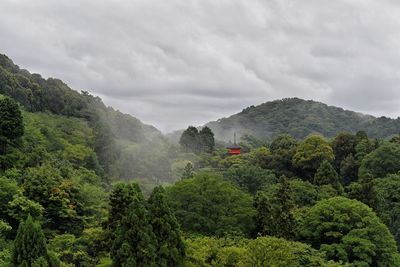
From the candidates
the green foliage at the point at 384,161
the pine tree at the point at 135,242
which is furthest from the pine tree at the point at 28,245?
the green foliage at the point at 384,161

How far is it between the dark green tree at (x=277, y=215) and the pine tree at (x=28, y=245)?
15.8 meters

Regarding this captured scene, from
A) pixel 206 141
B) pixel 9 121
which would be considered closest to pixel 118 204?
pixel 9 121

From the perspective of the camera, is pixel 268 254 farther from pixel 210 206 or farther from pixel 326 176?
pixel 326 176

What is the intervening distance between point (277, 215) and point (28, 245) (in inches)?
666

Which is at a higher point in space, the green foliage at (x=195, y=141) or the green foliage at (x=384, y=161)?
the green foliage at (x=195, y=141)

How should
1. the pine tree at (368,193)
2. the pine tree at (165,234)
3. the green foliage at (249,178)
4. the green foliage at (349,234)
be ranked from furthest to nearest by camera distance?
the green foliage at (249,178), the pine tree at (368,193), the green foliage at (349,234), the pine tree at (165,234)

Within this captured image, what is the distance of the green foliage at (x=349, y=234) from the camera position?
33.0 metres

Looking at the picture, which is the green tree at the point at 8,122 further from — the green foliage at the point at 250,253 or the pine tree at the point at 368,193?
the pine tree at the point at 368,193

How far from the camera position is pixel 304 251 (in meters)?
30.1

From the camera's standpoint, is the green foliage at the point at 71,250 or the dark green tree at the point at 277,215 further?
the dark green tree at the point at 277,215

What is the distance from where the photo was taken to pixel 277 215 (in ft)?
112

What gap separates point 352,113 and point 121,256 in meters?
133

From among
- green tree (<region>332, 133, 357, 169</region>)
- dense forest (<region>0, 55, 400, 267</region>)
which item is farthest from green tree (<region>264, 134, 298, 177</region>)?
green tree (<region>332, 133, 357, 169</region>)

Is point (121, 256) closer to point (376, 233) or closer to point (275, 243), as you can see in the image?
point (275, 243)
